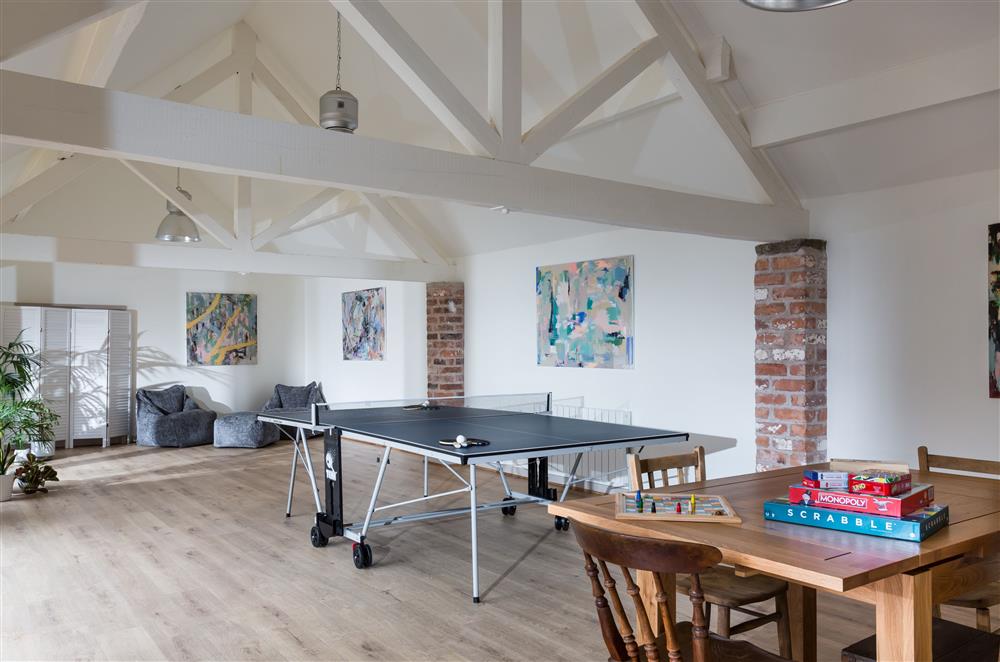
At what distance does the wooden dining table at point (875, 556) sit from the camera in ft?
4.91

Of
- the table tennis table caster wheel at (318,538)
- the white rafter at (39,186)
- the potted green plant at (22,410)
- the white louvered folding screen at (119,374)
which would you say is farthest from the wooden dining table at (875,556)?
the white louvered folding screen at (119,374)

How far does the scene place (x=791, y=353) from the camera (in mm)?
4512

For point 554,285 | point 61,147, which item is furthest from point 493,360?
point 61,147

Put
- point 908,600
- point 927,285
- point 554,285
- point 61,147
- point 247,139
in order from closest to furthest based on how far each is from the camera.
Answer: point 908,600, point 61,147, point 247,139, point 927,285, point 554,285

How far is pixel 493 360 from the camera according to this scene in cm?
739

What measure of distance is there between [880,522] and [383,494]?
191 inches

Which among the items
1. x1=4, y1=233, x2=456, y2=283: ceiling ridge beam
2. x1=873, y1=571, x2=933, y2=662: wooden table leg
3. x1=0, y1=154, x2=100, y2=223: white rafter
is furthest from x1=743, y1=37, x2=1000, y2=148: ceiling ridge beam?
x1=0, y1=154, x2=100, y2=223: white rafter

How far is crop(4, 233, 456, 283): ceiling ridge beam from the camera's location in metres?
5.83

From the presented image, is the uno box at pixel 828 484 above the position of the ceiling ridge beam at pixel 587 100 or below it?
below

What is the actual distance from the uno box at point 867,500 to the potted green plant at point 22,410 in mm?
6263

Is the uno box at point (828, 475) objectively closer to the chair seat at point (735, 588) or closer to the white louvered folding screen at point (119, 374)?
the chair seat at point (735, 588)

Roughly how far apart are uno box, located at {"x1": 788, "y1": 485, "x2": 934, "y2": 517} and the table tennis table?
1.75 m

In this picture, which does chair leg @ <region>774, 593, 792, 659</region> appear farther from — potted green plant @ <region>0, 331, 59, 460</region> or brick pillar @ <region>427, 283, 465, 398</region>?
potted green plant @ <region>0, 331, 59, 460</region>

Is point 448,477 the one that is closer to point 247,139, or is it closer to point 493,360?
point 493,360
